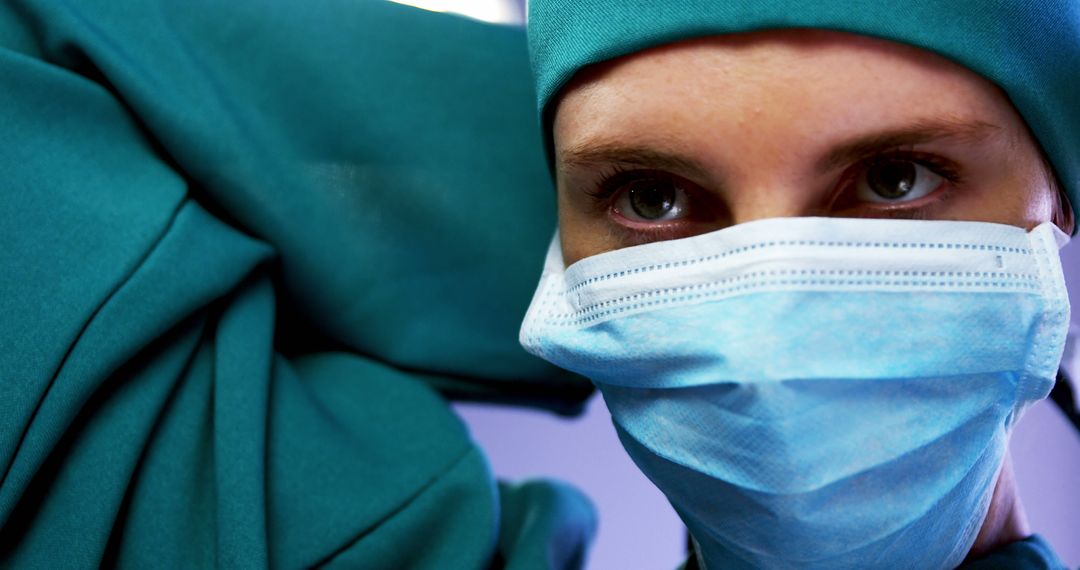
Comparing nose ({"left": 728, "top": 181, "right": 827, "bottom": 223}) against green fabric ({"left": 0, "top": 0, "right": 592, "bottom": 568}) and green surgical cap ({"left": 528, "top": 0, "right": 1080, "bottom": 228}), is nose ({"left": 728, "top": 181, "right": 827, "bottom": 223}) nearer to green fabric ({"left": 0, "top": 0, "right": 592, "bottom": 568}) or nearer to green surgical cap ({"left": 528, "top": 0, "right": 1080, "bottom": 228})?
green surgical cap ({"left": 528, "top": 0, "right": 1080, "bottom": 228})

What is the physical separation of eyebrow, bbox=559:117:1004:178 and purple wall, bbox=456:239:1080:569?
27.1 inches

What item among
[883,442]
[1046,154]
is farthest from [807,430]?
[1046,154]

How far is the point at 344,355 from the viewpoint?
1.23 meters

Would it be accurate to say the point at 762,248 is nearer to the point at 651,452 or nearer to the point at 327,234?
the point at 651,452

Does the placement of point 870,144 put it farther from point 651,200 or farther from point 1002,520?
point 1002,520

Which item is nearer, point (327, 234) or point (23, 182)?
point (23, 182)

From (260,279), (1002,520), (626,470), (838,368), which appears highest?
(838,368)

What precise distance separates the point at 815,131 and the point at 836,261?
0.36ft

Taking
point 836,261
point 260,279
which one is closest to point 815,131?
point 836,261

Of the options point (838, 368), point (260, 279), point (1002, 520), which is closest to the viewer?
point (838, 368)

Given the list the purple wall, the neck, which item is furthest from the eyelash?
the purple wall

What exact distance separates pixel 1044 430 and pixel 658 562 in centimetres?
67

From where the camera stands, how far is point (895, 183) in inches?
34.7

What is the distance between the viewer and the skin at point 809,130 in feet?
2.70
